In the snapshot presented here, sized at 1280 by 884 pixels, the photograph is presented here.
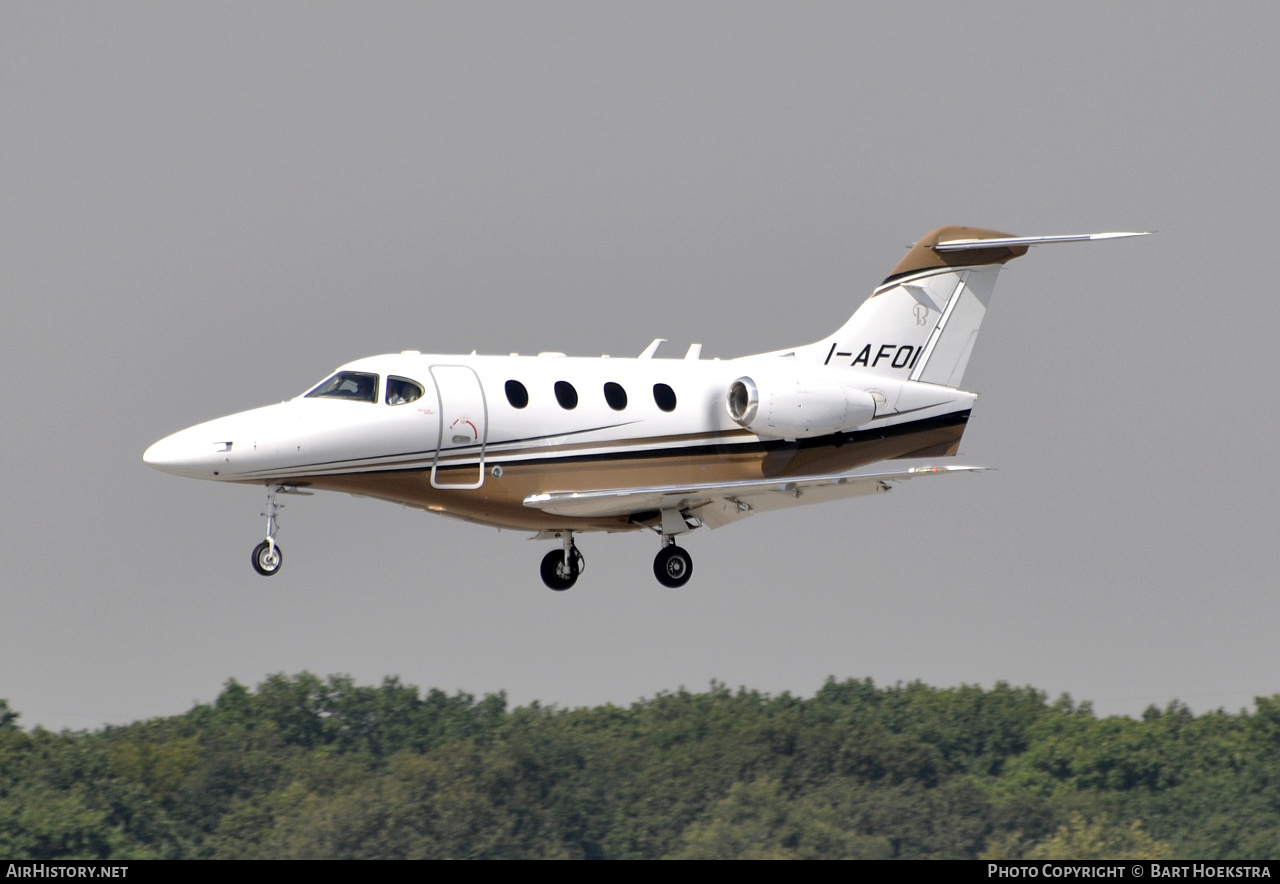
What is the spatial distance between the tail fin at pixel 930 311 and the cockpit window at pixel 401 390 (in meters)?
7.60

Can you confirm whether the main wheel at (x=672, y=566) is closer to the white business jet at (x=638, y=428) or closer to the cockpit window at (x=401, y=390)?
the white business jet at (x=638, y=428)

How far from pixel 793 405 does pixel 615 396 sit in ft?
9.40

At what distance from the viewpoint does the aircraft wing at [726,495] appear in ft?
89.4

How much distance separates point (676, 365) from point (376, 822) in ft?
90.2

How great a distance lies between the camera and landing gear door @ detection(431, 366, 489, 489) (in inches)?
1046

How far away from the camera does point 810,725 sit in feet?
196

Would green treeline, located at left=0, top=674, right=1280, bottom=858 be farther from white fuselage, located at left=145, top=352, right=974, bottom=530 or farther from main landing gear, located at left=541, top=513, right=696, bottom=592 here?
white fuselage, located at left=145, top=352, right=974, bottom=530

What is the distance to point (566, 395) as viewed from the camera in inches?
1090

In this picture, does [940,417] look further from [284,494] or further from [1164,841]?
Answer: [1164,841]

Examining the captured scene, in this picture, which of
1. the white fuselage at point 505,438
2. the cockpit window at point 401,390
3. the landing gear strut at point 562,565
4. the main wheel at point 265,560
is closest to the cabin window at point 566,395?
the white fuselage at point 505,438

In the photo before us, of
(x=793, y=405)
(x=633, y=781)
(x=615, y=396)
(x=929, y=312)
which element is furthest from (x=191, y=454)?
(x=633, y=781)

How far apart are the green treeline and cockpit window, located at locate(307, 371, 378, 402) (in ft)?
90.9

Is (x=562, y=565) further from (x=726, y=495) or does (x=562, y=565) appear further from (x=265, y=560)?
(x=265, y=560)
